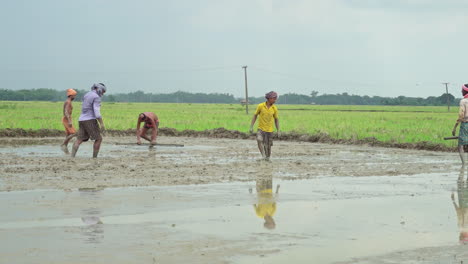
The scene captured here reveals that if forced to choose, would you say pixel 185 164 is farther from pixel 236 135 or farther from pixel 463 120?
pixel 236 135

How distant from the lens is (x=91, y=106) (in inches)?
623

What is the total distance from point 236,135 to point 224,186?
16.7 m

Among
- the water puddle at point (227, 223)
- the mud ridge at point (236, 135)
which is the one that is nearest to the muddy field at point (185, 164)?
the mud ridge at point (236, 135)

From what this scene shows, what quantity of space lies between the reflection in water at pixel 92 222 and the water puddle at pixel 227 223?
0.01 m

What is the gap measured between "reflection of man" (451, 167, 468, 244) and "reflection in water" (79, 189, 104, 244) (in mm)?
3468

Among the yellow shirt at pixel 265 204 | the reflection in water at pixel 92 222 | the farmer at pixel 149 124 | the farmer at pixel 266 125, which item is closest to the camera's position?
the reflection in water at pixel 92 222

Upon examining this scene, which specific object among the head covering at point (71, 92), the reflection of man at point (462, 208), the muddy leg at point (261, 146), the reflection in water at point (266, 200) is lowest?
the reflection of man at point (462, 208)

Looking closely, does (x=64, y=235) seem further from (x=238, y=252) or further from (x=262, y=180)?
(x=262, y=180)

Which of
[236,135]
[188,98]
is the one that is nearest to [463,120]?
[236,135]

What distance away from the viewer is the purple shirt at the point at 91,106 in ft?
51.5

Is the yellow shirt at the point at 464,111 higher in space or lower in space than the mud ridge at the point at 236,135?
higher

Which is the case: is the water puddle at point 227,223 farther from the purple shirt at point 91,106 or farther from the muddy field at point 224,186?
the purple shirt at point 91,106

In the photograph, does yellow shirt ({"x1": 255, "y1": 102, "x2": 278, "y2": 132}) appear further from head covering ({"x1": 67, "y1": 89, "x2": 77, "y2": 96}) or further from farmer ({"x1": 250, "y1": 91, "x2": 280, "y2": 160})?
Answer: head covering ({"x1": 67, "y1": 89, "x2": 77, "y2": 96})

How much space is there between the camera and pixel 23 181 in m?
11.7
